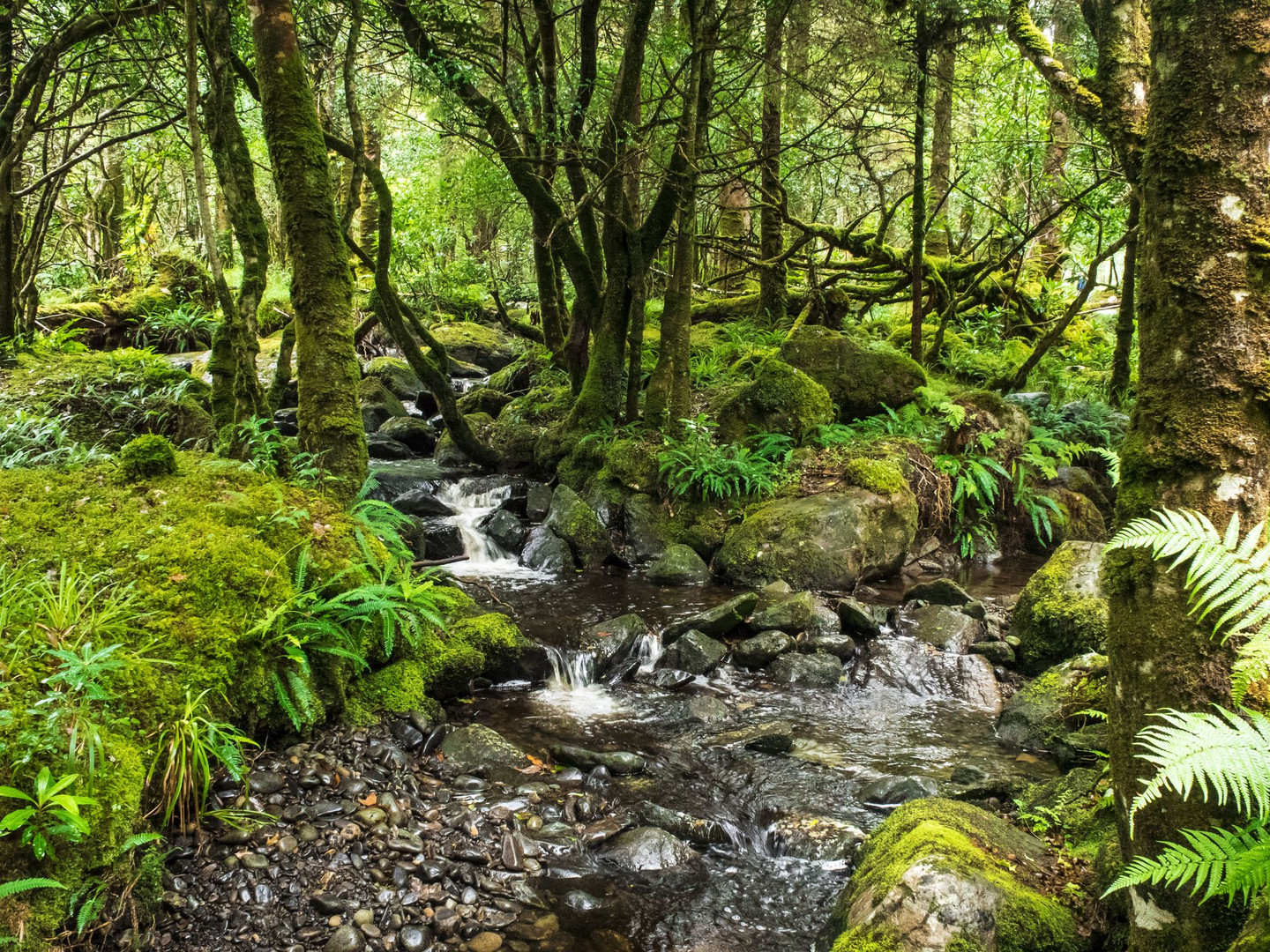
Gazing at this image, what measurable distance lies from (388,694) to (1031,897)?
3.50m

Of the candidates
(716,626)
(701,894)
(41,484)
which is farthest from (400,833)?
(716,626)

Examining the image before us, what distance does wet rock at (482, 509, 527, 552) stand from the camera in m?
9.08

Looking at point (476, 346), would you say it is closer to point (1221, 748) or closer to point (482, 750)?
point (482, 750)

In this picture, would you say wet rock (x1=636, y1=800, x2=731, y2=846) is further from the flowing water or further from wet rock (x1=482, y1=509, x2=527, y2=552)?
wet rock (x1=482, y1=509, x2=527, y2=552)

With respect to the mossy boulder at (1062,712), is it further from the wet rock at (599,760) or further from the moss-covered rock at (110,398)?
the moss-covered rock at (110,398)

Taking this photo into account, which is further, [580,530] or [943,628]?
[580,530]

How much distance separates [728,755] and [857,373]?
6.86m

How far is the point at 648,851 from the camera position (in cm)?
385

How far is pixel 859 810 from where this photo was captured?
4.35m

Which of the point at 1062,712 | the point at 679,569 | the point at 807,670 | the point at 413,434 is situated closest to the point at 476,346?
the point at 413,434

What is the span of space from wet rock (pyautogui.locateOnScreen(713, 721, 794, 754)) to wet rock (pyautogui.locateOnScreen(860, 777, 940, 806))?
0.63 m

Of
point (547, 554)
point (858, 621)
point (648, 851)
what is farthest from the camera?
point (547, 554)

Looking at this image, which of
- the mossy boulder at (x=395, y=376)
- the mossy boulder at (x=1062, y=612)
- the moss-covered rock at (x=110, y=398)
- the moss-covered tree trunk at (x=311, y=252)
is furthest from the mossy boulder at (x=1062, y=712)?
the mossy boulder at (x=395, y=376)

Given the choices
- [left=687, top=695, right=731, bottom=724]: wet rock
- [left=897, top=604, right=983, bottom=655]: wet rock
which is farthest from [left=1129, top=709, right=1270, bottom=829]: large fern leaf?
[left=897, top=604, right=983, bottom=655]: wet rock
